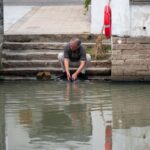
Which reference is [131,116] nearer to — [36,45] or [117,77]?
[117,77]

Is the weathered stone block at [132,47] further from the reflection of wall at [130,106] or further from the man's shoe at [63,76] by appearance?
the man's shoe at [63,76]

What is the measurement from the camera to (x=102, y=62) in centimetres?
1630

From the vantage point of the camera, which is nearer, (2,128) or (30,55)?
(2,128)

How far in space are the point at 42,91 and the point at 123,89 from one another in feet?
5.83

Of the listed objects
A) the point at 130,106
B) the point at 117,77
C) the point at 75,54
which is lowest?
the point at 130,106

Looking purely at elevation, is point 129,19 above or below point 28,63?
above

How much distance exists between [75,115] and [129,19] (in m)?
4.23

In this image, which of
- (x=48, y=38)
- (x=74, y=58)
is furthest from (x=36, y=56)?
(x=74, y=58)

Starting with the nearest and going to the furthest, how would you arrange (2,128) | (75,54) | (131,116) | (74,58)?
1. (2,128)
2. (131,116)
3. (75,54)
4. (74,58)

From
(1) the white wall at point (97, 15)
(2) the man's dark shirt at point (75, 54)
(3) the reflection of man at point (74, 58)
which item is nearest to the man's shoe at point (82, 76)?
(3) the reflection of man at point (74, 58)

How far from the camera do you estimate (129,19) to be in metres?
16.0

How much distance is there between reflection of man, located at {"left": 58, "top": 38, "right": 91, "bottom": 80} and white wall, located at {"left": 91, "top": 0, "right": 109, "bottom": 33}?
189 cm

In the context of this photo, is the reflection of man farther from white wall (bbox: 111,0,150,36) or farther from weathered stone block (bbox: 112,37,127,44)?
white wall (bbox: 111,0,150,36)

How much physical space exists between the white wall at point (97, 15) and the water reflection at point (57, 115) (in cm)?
254
